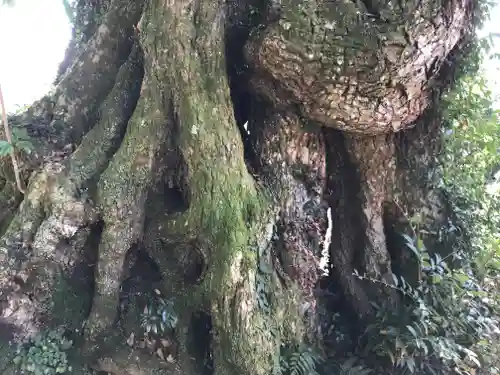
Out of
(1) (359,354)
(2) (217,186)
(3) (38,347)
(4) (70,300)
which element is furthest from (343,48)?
(3) (38,347)

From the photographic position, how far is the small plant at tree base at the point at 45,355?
290 centimetres

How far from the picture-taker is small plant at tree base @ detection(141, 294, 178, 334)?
120 inches

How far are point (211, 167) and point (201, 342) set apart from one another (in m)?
1.15

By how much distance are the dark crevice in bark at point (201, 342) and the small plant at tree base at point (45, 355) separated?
760 mm

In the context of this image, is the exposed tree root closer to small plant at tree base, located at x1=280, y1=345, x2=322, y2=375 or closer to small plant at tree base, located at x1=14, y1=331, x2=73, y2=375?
small plant at tree base, located at x1=14, y1=331, x2=73, y2=375

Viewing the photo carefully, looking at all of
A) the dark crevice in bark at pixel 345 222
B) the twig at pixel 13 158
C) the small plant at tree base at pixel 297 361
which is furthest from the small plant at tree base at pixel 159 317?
the dark crevice in bark at pixel 345 222

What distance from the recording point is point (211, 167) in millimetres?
3045

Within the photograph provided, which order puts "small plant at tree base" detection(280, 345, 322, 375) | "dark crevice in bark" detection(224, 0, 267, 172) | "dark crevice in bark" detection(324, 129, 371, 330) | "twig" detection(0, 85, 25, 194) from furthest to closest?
"dark crevice in bark" detection(324, 129, 371, 330) → "dark crevice in bark" detection(224, 0, 267, 172) → "small plant at tree base" detection(280, 345, 322, 375) → "twig" detection(0, 85, 25, 194)

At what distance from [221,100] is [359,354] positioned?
78.9 inches

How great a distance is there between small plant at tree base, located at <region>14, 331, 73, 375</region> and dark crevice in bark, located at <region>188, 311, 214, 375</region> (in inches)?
29.9

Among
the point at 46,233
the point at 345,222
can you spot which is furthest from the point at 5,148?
the point at 345,222

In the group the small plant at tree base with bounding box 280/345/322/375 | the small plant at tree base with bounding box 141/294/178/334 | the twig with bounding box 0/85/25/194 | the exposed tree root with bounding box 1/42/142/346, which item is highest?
the twig with bounding box 0/85/25/194

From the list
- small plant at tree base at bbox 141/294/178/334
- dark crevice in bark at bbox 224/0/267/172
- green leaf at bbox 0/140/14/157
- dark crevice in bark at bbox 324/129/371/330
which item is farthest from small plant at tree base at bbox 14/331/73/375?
dark crevice in bark at bbox 324/129/371/330

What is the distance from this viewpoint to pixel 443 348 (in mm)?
3146
